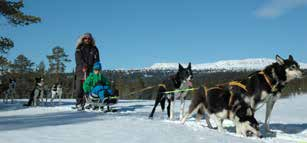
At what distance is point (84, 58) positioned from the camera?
11352 mm

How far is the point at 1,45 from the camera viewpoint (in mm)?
16469

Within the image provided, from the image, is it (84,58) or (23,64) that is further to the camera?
(23,64)

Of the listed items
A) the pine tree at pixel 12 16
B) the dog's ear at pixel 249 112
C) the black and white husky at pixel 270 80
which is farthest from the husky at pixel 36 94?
the dog's ear at pixel 249 112

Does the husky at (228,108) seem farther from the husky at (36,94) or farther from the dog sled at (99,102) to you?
the husky at (36,94)

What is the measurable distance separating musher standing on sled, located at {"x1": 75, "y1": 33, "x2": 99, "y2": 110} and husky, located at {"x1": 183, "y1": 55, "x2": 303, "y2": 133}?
5.30 m

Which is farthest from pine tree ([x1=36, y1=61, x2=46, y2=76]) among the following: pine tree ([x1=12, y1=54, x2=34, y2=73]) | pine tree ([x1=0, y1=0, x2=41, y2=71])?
pine tree ([x1=0, y1=0, x2=41, y2=71])

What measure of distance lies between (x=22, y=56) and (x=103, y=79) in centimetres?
4443

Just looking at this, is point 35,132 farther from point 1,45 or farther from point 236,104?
point 1,45

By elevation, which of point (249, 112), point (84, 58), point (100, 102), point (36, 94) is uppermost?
point (84, 58)

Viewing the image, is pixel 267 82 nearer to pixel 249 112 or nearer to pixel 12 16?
pixel 249 112

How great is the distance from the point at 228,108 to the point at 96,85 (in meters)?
4.64

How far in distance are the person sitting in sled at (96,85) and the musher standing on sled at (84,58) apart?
640 mm

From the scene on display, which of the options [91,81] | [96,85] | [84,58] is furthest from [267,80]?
[84,58]

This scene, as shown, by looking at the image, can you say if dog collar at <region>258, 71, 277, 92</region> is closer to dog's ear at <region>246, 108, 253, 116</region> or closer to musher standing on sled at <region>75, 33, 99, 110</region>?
dog's ear at <region>246, 108, 253, 116</region>
